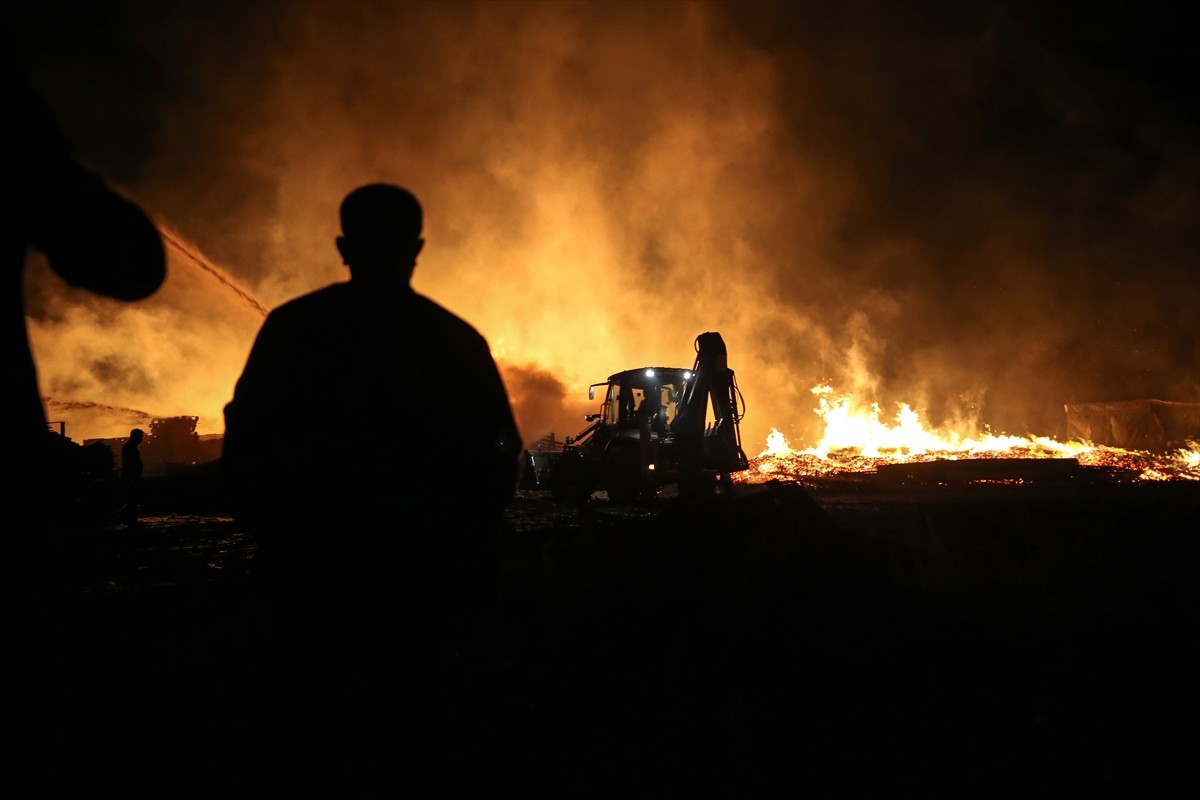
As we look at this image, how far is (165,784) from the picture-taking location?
9.21 feet

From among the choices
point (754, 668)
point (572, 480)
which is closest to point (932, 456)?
point (572, 480)

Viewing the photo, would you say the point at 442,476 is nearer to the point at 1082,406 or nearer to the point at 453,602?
the point at 453,602

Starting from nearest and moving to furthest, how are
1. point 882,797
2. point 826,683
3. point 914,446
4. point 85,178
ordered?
point 85,178, point 882,797, point 826,683, point 914,446

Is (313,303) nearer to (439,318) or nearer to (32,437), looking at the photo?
(439,318)

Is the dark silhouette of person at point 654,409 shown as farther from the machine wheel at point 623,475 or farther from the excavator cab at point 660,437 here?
the machine wheel at point 623,475

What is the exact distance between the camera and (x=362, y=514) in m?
1.56

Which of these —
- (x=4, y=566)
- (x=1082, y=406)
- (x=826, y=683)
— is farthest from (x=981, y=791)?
(x=1082, y=406)

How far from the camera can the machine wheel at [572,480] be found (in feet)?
52.4

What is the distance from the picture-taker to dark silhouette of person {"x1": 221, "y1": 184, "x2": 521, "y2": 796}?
1.56 m

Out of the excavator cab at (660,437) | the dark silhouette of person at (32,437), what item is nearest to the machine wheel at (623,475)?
the excavator cab at (660,437)

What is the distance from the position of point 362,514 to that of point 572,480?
14.7 metres

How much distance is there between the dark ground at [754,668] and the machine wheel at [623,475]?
818 centimetres

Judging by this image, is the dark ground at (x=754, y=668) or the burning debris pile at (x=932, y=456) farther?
the burning debris pile at (x=932, y=456)

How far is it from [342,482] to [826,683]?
3.32 m
